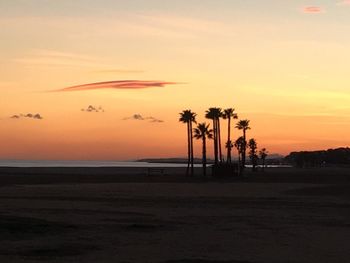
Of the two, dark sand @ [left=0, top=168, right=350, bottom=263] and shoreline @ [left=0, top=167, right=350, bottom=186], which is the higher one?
shoreline @ [left=0, top=167, right=350, bottom=186]

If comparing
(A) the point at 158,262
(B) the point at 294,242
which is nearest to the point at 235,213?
(B) the point at 294,242

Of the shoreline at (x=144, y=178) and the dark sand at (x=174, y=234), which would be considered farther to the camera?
the shoreline at (x=144, y=178)

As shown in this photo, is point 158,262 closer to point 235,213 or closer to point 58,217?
point 58,217

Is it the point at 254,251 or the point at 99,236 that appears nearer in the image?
the point at 254,251

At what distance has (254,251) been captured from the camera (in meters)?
15.0

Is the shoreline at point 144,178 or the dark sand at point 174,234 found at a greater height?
the shoreline at point 144,178

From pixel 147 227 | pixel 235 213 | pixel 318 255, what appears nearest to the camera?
pixel 318 255

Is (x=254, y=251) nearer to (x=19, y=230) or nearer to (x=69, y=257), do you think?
(x=69, y=257)

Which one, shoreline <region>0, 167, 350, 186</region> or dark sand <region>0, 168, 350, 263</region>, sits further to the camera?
shoreline <region>0, 167, 350, 186</region>

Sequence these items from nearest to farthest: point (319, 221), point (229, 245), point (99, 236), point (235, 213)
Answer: point (229, 245), point (99, 236), point (319, 221), point (235, 213)

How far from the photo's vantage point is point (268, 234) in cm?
1848

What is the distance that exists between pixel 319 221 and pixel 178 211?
6307mm

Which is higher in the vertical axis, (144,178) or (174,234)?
(144,178)

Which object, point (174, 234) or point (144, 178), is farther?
point (144, 178)
